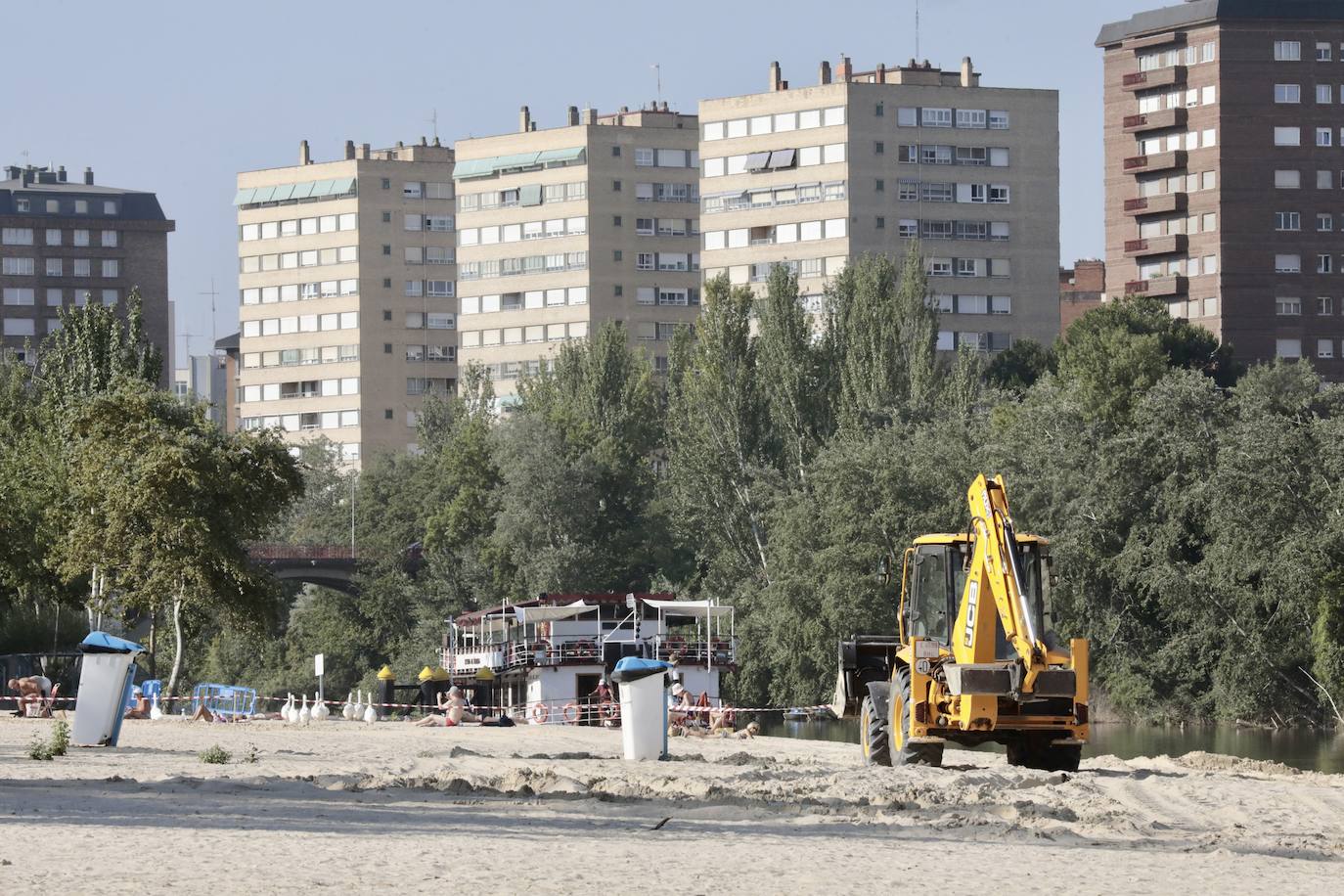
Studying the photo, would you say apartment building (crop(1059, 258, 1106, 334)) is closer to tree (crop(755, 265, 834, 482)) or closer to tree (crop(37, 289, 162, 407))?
tree (crop(755, 265, 834, 482))

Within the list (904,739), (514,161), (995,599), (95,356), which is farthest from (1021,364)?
(995,599)

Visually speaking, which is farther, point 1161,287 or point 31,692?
point 1161,287

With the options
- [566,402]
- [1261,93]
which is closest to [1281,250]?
[1261,93]

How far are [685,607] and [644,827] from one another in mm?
49255

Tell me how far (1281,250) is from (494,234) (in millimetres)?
51320

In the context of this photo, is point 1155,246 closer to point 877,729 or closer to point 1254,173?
point 1254,173

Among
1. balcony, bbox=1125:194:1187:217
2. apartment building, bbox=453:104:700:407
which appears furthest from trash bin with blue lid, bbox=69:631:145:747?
apartment building, bbox=453:104:700:407

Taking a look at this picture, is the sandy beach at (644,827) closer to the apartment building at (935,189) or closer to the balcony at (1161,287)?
the balcony at (1161,287)

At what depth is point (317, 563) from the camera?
101688 mm

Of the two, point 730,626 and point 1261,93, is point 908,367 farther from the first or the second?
point 1261,93

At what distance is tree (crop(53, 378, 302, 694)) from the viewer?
172ft

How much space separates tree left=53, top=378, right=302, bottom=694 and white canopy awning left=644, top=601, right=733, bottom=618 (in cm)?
1414

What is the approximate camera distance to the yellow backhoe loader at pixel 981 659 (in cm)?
2523

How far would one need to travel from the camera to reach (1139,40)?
124m
